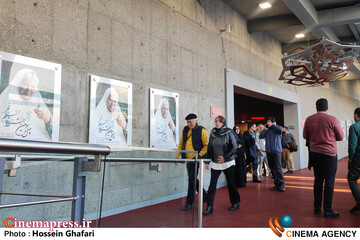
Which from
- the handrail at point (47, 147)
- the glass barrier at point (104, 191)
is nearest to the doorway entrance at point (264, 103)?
the glass barrier at point (104, 191)

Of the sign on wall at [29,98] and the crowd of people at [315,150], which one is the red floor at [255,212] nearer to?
the crowd of people at [315,150]

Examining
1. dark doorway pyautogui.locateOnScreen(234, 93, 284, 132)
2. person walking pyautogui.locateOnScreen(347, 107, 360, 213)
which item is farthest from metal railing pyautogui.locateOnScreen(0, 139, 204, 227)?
dark doorway pyautogui.locateOnScreen(234, 93, 284, 132)

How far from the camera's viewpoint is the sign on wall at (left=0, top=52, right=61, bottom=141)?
300cm

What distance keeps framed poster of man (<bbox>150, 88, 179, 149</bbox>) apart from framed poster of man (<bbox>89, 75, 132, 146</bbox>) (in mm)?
507

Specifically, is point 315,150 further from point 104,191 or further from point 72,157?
point 72,157

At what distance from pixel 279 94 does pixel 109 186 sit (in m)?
8.86

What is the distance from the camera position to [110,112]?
13.3 feet

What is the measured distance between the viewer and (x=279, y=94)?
31.2 ft

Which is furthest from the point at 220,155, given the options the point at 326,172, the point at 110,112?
the point at 110,112

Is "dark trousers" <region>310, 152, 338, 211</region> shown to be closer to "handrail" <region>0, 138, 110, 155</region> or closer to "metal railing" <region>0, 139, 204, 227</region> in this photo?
"metal railing" <region>0, 139, 204, 227</region>

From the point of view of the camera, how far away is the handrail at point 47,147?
0.88 metres

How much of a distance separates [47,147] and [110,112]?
123 inches

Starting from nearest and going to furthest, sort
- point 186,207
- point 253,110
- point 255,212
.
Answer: point 186,207 < point 255,212 < point 253,110

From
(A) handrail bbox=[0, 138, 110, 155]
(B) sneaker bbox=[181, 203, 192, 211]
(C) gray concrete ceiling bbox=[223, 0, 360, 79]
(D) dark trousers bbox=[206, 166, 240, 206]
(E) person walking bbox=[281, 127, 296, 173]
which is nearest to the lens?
(A) handrail bbox=[0, 138, 110, 155]
